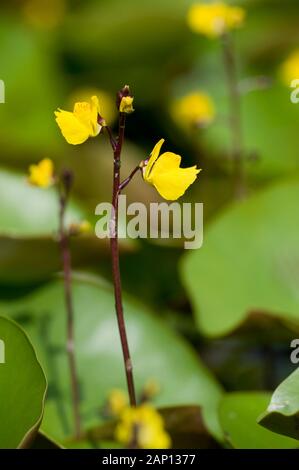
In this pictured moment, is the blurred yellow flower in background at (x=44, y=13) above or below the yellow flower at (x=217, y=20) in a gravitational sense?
above

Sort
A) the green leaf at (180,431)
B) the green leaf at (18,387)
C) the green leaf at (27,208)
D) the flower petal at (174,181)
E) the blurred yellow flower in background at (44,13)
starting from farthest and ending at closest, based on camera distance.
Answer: the blurred yellow flower in background at (44,13) < the green leaf at (27,208) < the green leaf at (180,431) < the green leaf at (18,387) < the flower petal at (174,181)

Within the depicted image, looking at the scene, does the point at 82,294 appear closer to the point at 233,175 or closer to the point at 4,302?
the point at 4,302

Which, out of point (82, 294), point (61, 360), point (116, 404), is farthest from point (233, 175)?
point (116, 404)

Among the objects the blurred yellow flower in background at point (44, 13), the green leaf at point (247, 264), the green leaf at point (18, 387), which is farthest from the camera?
the blurred yellow flower in background at point (44, 13)

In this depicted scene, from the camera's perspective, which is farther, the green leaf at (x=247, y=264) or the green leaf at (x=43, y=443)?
the green leaf at (x=247, y=264)

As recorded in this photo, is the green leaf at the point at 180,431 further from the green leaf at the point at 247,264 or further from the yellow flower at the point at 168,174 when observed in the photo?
the yellow flower at the point at 168,174

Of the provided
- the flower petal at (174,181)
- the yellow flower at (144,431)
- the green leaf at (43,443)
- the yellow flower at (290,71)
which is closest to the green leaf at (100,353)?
the green leaf at (43,443)

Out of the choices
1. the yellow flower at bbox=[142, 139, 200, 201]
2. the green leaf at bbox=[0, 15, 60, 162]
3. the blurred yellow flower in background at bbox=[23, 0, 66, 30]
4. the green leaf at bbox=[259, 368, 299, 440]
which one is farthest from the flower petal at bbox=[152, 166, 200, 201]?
the blurred yellow flower in background at bbox=[23, 0, 66, 30]
